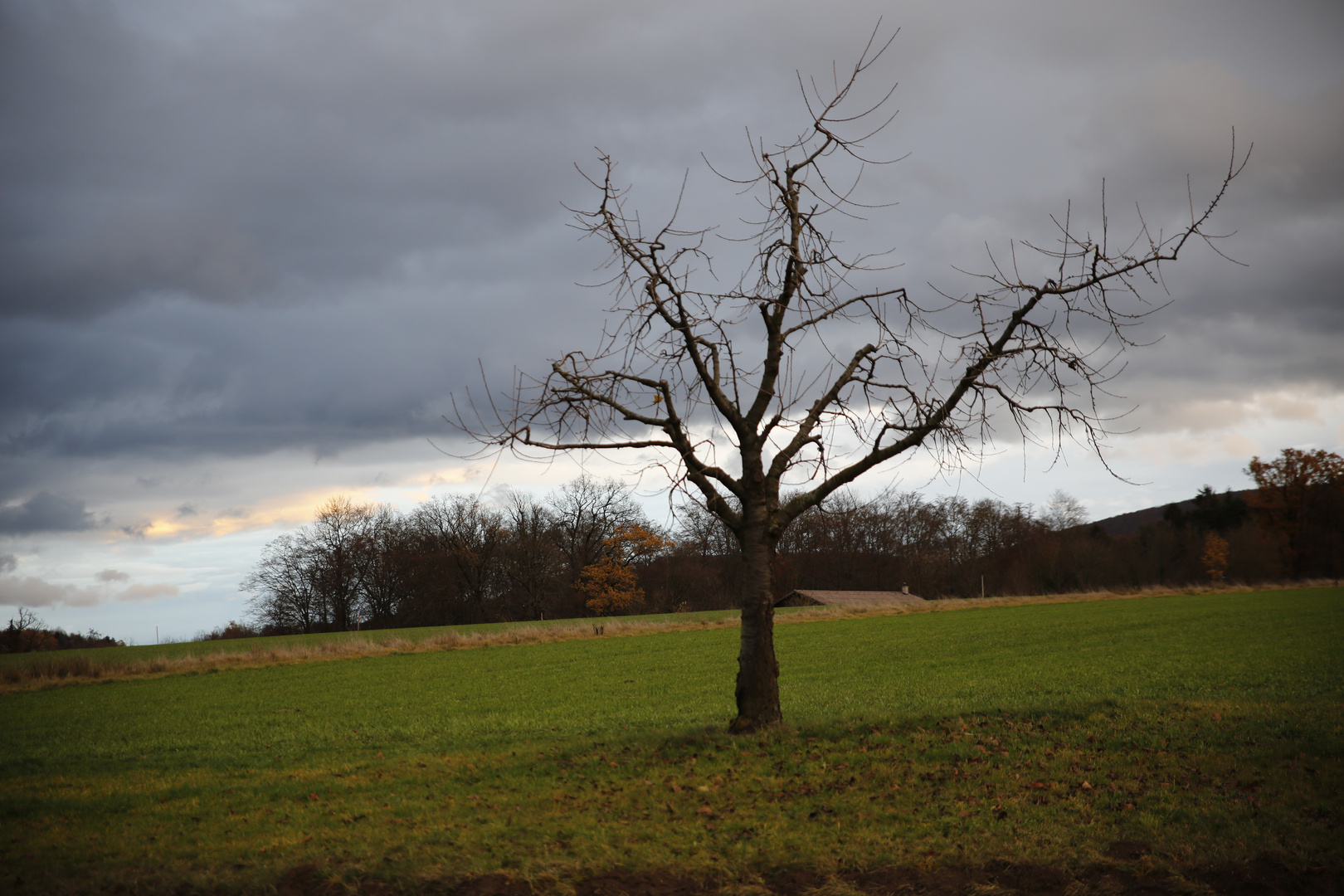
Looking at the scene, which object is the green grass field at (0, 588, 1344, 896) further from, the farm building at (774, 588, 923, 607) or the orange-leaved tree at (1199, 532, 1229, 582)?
the orange-leaved tree at (1199, 532, 1229, 582)

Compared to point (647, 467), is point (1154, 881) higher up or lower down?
lower down

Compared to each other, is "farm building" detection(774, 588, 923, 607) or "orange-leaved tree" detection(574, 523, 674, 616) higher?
"orange-leaved tree" detection(574, 523, 674, 616)

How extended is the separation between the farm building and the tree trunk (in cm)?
6209

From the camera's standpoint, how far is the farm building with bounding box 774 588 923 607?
234ft

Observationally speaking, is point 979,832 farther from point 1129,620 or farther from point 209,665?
point 209,665

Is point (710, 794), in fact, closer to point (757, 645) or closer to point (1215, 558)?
point (757, 645)

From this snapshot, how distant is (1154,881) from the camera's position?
17.3 ft

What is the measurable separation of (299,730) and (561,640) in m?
27.6

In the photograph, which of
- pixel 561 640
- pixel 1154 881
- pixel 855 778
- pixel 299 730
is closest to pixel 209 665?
pixel 561 640

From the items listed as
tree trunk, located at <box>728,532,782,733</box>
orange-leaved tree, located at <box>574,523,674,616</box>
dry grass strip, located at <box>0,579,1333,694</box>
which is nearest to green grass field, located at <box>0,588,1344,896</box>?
tree trunk, located at <box>728,532,782,733</box>

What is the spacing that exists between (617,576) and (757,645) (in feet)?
205

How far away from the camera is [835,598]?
72500 mm

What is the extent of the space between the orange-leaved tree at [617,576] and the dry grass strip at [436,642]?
57.0 feet

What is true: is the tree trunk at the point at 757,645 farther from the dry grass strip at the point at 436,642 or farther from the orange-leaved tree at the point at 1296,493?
the orange-leaved tree at the point at 1296,493
